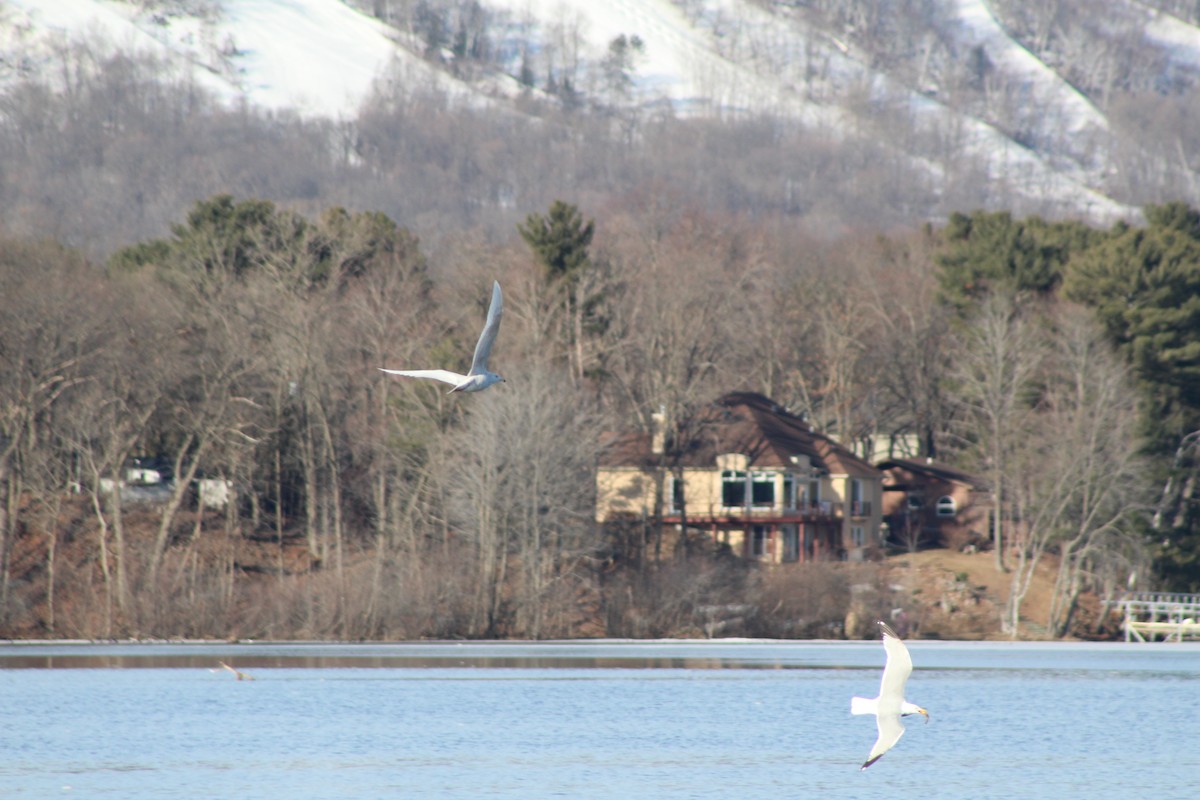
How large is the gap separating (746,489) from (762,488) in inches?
34.1

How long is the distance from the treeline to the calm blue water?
2.56m

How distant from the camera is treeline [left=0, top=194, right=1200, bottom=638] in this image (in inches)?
2254

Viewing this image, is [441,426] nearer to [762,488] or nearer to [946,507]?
[762,488]

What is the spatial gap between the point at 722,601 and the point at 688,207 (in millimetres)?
84294

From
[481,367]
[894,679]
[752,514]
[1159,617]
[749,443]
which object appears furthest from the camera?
[749,443]

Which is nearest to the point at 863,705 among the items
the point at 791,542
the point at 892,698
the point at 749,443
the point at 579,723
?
the point at 892,698

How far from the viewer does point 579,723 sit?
37781 mm

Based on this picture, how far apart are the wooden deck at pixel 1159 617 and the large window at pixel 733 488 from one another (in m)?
14.9

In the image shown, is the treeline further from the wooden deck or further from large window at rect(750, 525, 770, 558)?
large window at rect(750, 525, 770, 558)

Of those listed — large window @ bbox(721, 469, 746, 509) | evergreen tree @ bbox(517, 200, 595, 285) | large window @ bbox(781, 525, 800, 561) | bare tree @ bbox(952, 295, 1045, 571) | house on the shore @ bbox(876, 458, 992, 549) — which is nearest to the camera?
bare tree @ bbox(952, 295, 1045, 571)

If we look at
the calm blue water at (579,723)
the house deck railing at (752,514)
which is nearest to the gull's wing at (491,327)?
the calm blue water at (579,723)

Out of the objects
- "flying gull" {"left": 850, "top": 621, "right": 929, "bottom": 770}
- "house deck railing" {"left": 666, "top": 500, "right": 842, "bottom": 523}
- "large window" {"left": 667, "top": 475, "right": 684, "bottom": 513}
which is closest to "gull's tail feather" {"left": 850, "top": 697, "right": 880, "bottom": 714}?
"flying gull" {"left": 850, "top": 621, "right": 929, "bottom": 770}

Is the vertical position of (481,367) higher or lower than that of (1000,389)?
lower

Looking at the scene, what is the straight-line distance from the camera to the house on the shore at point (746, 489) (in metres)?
66.9
